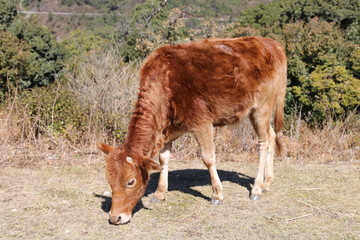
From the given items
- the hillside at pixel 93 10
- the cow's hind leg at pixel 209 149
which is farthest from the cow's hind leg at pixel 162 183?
the hillside at pixel 93 10

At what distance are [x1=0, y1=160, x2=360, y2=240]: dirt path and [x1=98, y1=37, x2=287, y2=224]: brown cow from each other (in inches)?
12.7

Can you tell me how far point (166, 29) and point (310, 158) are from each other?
9266 millimetres

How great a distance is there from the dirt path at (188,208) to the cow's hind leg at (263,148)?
0.62 ft

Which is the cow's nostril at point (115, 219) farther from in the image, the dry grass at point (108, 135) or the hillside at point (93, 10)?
the hillside at point (93, 10)

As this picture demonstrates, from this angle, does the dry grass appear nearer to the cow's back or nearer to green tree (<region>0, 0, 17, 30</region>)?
the cow's back

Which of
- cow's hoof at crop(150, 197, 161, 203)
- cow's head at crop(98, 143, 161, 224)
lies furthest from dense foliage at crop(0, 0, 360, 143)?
cow's head at crop(98, 143, 161, 224)

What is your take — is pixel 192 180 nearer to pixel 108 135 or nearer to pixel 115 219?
pixel 115 219

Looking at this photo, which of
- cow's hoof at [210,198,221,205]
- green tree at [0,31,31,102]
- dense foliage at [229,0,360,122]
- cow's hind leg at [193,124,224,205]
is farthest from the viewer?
dense foliage at [229,0,360,122]

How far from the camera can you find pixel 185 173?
7656mm

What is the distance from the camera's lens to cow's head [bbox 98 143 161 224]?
4.80 m

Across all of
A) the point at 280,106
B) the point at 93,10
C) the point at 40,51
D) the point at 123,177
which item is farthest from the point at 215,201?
the point at 93,10

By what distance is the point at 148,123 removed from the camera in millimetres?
5266

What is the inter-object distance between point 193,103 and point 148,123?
27.9 inches

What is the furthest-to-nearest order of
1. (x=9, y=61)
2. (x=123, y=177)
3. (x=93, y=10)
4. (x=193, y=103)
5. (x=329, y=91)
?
(x=93, y=10)
(x=329, y=91)
(x=9, y=61)
(x=193, y=103)
(x=123, y=177)
